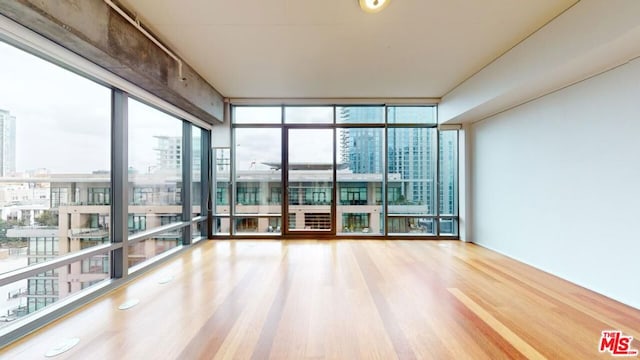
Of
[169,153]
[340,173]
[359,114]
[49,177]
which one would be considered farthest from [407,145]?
[49,177]

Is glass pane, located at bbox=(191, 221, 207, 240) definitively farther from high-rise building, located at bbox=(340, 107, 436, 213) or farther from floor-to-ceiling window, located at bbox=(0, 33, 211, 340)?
high-rise building, located at bbox=(340, 107, 436, 213)

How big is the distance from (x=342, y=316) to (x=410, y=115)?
4370mm

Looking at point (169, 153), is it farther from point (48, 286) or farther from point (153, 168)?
point (48, 286)

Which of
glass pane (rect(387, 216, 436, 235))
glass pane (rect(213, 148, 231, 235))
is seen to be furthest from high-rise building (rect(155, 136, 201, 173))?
glass pane (rect(387, 216, 436, 235))

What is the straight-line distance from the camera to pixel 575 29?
8.11ft

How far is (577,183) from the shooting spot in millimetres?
3041

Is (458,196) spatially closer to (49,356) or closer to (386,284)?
(386,284)

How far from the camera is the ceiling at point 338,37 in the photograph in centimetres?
252

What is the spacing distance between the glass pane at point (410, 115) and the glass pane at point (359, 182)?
1.54ft

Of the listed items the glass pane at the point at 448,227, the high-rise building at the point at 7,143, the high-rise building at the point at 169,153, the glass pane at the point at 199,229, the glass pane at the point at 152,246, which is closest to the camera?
the high-rise building at the point at 7,143

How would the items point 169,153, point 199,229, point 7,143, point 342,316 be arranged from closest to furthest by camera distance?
point 7,143, point 342,316, point 169,153, point 199,229

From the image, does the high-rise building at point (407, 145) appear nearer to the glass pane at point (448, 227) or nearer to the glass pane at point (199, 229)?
the glass pane at point (448, 227)

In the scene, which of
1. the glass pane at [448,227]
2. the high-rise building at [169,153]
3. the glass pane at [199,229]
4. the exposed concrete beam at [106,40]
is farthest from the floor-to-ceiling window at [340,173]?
the exposed concrete beam at [106,40]

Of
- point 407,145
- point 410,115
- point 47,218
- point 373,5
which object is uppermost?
point 373,5
